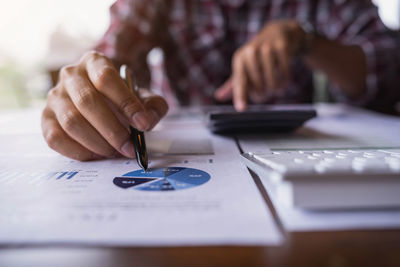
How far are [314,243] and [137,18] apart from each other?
0.93 meters

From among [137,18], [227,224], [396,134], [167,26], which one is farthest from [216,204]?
[167,26]

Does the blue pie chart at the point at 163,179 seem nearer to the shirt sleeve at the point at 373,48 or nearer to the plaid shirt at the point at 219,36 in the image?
the plaid shirt at the point at 219,36

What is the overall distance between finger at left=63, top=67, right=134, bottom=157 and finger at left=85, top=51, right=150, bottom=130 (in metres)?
0.01

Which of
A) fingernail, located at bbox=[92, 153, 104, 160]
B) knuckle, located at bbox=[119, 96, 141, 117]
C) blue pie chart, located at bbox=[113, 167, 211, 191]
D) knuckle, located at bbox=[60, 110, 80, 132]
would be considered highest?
knuckle, located at bbox=[119, 96, 141, 117]

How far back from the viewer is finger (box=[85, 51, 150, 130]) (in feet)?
0.81

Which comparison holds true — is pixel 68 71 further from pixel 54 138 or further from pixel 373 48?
pixel 373 48

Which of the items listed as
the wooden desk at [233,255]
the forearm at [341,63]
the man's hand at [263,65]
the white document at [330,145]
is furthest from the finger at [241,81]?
the wooden desk at [233,255]

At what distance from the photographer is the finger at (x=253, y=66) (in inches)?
22.7

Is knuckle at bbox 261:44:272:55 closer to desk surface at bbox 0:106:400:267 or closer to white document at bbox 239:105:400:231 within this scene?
white document at bbox 239:105:400:231

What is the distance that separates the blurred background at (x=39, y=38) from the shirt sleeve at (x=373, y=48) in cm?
41

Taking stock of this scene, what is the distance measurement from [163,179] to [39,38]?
1.65 m

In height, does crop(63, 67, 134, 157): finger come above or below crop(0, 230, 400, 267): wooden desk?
above

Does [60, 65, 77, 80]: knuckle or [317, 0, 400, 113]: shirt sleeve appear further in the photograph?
[317, 0, 400, 113]: shirt sleeve

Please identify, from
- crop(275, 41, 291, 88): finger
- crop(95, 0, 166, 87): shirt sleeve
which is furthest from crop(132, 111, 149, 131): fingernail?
crop(95, 0, 166, 87): shirt sleeve
